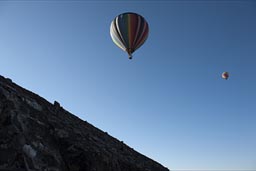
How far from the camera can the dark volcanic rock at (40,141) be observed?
18.4 ft

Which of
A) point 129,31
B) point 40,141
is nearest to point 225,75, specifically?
point 129,31

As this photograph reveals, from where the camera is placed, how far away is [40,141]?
21.2ft

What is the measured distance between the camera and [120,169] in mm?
8195

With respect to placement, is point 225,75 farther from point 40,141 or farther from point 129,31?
point 40,141

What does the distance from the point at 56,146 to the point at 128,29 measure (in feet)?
76.3

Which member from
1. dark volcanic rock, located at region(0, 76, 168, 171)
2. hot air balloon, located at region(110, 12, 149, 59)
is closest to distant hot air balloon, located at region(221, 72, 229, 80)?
hot air balloon, located at region(110, 12, 149, 59)

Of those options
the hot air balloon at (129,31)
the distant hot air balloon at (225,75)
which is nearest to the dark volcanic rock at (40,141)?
the hot air balloon at (129,31)

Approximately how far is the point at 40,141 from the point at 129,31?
23.5 metres

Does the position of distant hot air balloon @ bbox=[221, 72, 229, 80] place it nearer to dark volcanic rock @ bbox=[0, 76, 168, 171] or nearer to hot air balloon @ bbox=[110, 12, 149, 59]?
hot air balloon @ bbox=[110, 12, 149, 59]

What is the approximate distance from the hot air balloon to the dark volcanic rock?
21.0m

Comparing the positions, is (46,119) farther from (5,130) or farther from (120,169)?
(120,169)

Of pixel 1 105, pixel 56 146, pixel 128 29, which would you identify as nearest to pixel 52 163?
pixel 56 146

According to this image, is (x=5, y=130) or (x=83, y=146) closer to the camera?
(x=5, y=130)

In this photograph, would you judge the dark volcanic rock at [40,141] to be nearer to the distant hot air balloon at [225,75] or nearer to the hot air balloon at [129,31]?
the hot air balloon at [129,31]
